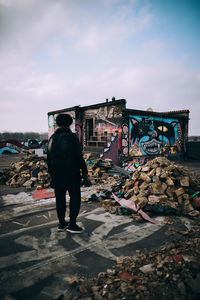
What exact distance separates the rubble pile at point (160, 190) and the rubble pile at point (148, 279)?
5.12ft

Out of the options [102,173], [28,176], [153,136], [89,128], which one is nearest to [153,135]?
[153,136]

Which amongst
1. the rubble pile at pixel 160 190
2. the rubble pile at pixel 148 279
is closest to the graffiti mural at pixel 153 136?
the rubble pile at pixel 160 190

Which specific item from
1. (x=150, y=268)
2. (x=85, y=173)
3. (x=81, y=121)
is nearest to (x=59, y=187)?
(x=85, y=173)

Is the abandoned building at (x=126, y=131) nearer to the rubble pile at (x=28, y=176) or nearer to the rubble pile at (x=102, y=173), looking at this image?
the rubble pile at (x=102, y=173)

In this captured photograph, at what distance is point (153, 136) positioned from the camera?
43.4ft

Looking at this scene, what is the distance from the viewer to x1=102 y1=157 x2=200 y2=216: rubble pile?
13.6ft

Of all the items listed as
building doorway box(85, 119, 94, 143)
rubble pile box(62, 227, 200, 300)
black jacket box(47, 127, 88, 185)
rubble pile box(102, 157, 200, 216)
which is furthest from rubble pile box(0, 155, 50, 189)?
building doorway box(85, 119, 94, 143)

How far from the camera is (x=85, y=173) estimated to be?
3.17 m

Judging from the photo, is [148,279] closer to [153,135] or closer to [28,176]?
[28,176]

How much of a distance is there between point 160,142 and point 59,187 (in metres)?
12.0

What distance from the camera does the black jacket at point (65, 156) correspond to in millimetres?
3004

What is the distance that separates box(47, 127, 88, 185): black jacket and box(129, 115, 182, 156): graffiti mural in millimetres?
8810

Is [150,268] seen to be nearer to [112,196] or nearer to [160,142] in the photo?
[112,196]

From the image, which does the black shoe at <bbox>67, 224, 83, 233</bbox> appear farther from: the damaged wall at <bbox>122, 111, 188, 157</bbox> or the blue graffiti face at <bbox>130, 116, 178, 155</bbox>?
the blue graffiti face at <bbox>130, 116, 178, 155</bbox>
